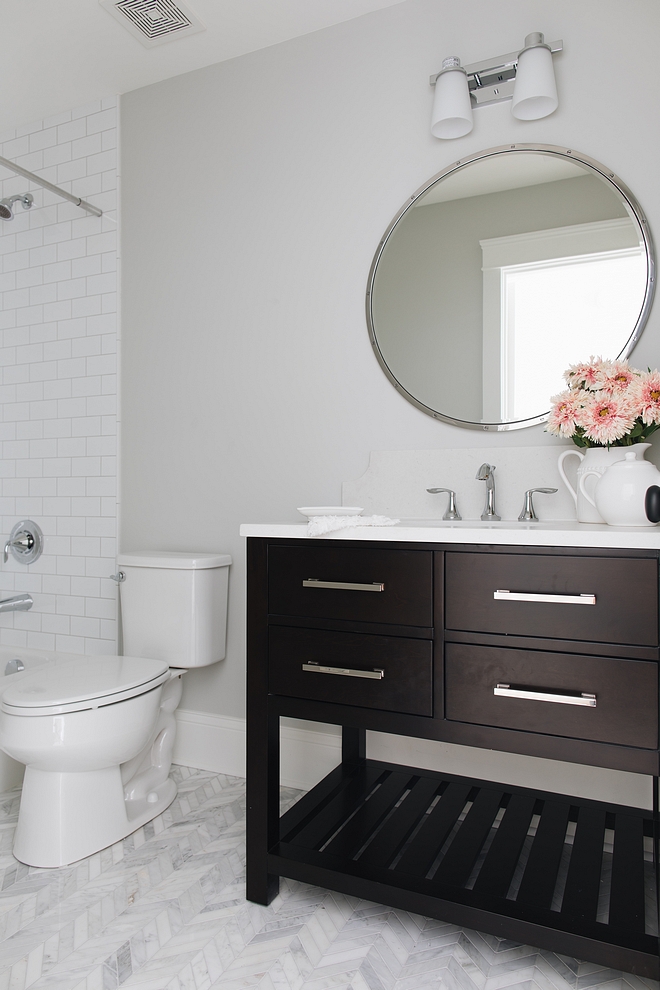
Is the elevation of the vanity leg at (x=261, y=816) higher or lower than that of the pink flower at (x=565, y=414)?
lower

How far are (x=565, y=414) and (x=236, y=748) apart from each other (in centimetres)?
155

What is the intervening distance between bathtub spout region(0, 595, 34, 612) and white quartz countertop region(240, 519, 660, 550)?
160 cm

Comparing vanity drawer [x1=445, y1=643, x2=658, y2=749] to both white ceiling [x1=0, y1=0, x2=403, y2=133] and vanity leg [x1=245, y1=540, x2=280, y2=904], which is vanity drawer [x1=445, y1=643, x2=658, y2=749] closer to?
vanity leg [x1=245, y1=540, x2=280, y2=904]

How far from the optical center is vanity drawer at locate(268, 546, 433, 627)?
138cm

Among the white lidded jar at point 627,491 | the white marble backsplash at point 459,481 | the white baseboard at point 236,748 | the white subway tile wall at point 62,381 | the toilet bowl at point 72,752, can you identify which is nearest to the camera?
the white lidded jar at point 627,491

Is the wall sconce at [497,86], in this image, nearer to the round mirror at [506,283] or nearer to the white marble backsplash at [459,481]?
the round mirror at [506,283]

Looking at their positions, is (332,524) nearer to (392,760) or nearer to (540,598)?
(540,598)

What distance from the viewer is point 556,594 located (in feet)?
4.09

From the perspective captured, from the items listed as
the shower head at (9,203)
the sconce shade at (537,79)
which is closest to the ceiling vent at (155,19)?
the shower head at (9,203)

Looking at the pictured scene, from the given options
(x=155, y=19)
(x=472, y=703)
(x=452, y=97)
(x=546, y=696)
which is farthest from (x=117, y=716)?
(x=155, y=19)

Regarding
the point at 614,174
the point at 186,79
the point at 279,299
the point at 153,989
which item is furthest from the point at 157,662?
the point at 186,79

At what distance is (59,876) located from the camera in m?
1.66

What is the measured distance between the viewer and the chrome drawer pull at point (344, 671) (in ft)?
4.61

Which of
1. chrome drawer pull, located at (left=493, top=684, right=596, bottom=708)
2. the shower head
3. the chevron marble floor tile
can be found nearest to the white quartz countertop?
chrome drawer pull, located at (left=493, top=684, right=596, bottom=708)
